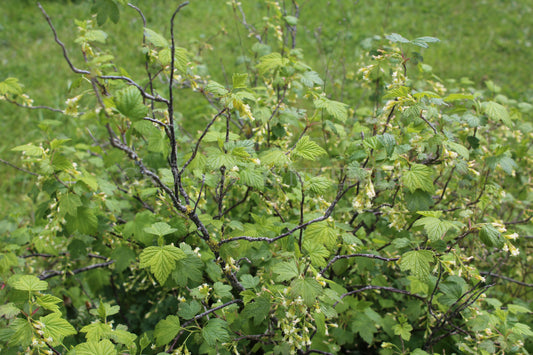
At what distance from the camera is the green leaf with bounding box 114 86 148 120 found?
1328 mm

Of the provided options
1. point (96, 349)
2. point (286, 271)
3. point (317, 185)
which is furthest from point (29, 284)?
point (317, 185)

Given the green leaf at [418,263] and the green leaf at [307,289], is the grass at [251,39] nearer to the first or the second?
the green leaf at [418,263]

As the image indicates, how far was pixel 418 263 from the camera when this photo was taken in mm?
1610

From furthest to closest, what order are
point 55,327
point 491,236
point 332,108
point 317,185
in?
point 332,108 → point 317,185 → point 491,236 → point 55,327

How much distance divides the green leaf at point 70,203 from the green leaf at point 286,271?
100 centimetres

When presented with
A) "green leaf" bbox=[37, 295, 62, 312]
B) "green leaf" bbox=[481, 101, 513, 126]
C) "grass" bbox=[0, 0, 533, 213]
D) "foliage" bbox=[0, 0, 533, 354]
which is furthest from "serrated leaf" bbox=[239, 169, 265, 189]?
"grass" bbox=[0, 0, 533, 213]

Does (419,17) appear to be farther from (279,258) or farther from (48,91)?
(279,258)

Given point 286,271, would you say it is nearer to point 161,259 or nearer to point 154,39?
point 161,259

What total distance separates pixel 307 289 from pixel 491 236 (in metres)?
0.80

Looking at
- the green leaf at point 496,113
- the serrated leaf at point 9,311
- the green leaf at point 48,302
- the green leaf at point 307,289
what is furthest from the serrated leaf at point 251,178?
the green leaf at point 496,113

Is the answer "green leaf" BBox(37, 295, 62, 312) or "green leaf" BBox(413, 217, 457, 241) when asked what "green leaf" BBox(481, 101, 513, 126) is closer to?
"green leaf" BBox(413, 217, 457, 241)

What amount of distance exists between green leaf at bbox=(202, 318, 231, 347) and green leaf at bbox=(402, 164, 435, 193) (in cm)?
100

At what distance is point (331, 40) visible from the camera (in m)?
3.50

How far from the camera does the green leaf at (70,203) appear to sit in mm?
1823
